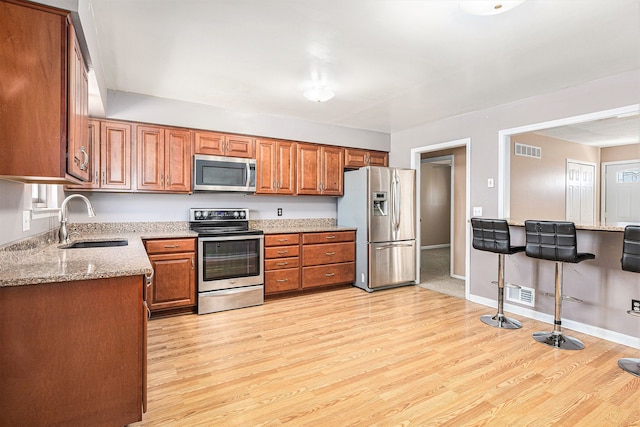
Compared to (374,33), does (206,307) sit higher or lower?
lower

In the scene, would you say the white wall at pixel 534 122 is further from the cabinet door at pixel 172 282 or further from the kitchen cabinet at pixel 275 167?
the cabinet door at pixel 172 282

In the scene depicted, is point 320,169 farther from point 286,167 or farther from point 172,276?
point 172,276

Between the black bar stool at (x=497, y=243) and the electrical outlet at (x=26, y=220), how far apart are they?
148 inches

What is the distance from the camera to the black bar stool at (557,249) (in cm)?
269

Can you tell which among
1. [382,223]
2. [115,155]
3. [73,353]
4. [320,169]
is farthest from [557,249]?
[115,155]

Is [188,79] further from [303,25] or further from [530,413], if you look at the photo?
[530,413]

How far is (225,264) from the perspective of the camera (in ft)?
12.2

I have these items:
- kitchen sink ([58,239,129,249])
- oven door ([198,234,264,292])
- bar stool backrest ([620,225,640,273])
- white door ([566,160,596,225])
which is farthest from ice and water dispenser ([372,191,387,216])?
white door ([566,160,596,225])

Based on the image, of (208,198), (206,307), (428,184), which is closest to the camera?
(206,307)

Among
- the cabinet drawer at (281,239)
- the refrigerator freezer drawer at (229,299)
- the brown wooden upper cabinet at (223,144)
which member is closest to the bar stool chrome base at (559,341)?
the cabinet drawer at (281,239)

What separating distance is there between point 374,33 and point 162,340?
303 centimetres

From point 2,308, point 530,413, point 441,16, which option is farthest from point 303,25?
point 530,413

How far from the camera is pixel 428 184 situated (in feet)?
28.1

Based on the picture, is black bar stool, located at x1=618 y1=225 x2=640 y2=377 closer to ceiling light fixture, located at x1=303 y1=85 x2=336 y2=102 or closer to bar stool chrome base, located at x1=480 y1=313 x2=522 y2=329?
bar stool chrome base, located at x1=480 y1=313 x2=522 y2=329
